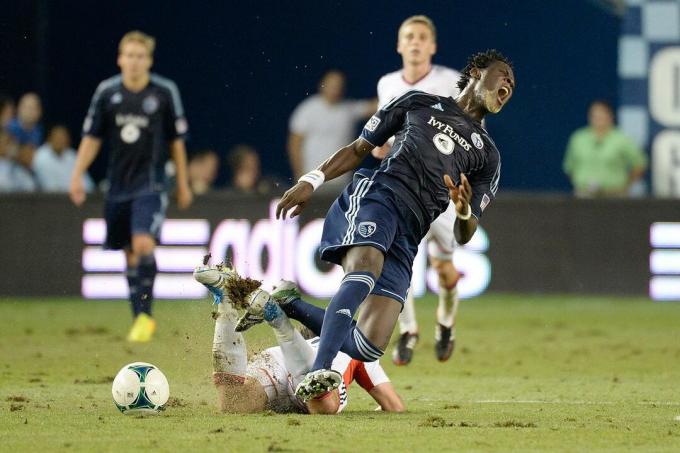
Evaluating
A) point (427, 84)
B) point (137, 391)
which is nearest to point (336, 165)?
point (137, 391)

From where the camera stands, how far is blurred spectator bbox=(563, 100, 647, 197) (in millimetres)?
15828

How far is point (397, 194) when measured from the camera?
23.4 ft

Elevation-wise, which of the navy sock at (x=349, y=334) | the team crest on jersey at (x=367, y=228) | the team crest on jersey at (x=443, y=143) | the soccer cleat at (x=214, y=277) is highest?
the team crest on jersey at (x=443, y=143)

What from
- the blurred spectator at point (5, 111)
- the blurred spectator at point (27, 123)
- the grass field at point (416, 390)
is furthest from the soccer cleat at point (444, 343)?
the blurred spectator at point (5, 111)

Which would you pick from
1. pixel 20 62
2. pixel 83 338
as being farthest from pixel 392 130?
pixel 20 62

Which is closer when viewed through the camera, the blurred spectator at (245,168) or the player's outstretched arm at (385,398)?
the player's outstretched arm at (385,398)

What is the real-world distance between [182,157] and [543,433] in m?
6.17

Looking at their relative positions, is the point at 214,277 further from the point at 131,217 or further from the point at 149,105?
the point at 149,105

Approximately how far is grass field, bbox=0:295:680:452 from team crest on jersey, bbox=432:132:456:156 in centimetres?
139

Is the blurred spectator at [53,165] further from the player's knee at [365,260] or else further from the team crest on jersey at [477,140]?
the player's knee at [365,260]

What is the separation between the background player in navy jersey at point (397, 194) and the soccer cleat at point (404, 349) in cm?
251

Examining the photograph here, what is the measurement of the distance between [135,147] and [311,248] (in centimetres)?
343

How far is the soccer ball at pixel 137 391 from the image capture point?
22.0 feet

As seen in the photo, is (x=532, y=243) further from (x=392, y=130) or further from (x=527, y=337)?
(x=392, y=130)
